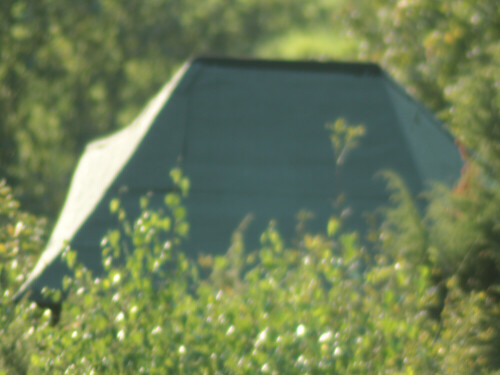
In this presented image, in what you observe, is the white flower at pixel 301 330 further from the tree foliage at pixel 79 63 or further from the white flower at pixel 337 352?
the tree foliage at pixel 79 63

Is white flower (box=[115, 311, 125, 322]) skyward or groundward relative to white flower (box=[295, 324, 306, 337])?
groundward

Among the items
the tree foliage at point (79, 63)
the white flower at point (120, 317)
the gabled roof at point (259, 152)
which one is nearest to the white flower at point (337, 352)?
the white flower at point (120, 317)

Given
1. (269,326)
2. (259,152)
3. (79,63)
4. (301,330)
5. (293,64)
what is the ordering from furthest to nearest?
(79,63)
(293,64)
(259,152)
(269,326)
(301,330)

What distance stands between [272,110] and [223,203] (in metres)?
0.96

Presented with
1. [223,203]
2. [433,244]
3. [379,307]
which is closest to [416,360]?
[379,307]

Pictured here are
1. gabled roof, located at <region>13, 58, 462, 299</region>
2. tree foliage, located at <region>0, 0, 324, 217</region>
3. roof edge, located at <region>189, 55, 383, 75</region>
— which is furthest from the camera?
tree foliage, located at <region>0, 0, 324, 217</region>

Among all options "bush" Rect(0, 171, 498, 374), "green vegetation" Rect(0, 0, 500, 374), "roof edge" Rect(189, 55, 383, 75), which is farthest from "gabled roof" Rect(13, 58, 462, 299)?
"bush" Rect(0, 171, 498, 374)

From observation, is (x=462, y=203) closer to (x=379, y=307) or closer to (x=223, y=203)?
(x=379, y=307)

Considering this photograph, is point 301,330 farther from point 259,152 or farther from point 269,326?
point 259,152

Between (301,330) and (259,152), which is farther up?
(301,330)

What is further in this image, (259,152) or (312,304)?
(259,152)

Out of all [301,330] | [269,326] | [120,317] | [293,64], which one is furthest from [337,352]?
[293,64]

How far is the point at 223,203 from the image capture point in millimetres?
6316

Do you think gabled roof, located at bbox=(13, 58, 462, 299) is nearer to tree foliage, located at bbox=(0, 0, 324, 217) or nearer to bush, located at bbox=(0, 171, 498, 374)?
bush, located at bbox=(0, 171, 498, 374)
